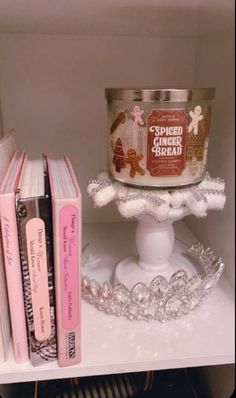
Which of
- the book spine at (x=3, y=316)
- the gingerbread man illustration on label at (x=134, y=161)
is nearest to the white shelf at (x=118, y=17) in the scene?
the gingerbread man illustration on label at (x=134, y=161)

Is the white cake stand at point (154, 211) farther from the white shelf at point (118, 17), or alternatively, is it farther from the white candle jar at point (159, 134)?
the white shelf at point (118, 17)

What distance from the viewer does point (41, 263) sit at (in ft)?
1.33

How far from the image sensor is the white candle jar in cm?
45

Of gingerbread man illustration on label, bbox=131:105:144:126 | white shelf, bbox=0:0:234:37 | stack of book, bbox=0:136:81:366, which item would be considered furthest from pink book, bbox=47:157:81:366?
white shelf, bbox=0:0:234:37

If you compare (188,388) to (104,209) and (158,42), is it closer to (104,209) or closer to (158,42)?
(104,209)

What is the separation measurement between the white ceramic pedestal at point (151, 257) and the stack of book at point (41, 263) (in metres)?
0.14

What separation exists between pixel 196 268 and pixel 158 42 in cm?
45

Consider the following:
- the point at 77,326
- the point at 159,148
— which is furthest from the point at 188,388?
the point at 159,148

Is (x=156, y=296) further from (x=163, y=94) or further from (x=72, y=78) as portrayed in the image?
(x=72, y=78)

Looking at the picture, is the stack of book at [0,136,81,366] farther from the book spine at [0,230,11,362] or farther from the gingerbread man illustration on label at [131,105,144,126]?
the gingerbread man illustration on label at [131,105,144,126]

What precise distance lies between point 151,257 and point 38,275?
207 millimetres

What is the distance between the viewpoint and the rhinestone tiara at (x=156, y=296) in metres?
0.50

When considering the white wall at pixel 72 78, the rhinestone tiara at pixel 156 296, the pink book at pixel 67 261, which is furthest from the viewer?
the white wall at pixel 72 78

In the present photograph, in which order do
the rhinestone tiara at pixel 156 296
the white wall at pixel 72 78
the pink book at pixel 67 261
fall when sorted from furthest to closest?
1. the white wall at pixel 72 78
2. the rhinestone tiara at pixel 156 296
3. the pink book at pixel 67 261
